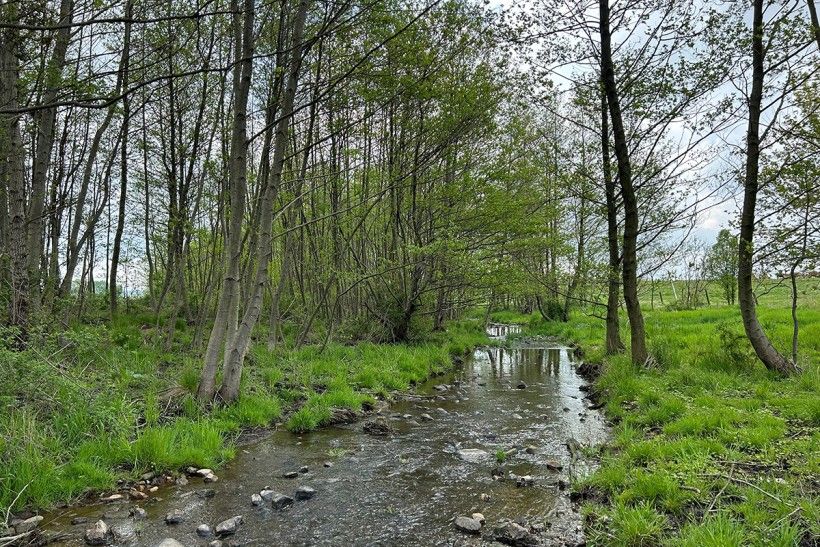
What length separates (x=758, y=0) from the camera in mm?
9297

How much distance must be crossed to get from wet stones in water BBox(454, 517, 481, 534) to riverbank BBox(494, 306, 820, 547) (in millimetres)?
1108

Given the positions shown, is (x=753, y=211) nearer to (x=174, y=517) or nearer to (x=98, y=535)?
(x=174, y=517)

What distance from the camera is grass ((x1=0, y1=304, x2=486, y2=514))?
5.26m

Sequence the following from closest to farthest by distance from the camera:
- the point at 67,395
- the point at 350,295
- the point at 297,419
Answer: the point at 67,395
the point at 297,419
the point at 350,295

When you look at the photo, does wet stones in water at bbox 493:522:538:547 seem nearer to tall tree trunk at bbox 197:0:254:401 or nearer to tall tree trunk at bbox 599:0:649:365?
tall tree trunk at bbox 197:0:254:401

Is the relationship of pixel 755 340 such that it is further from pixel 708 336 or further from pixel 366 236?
pixel 366 236

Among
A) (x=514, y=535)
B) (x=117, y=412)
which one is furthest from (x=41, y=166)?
(x=514, y=535)

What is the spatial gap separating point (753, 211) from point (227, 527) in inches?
421

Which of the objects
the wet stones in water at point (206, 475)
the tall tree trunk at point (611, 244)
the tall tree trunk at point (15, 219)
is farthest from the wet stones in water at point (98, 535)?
the tall tree trunk at point (611, 244)

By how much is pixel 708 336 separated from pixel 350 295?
1435 centimetres

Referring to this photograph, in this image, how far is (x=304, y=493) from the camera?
575cm

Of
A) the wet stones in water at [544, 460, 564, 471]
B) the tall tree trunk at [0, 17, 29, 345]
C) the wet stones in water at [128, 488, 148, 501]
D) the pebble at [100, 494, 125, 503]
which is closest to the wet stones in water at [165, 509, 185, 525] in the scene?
the wet stones in water at [128, 488, 148, 501]

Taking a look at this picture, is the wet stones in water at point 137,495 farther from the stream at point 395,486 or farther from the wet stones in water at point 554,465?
the wet stones in water at point 554,465

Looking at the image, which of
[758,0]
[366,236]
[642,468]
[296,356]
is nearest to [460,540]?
[642,468]
